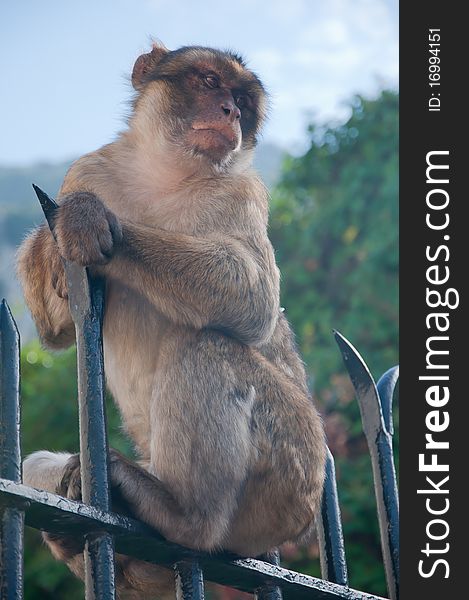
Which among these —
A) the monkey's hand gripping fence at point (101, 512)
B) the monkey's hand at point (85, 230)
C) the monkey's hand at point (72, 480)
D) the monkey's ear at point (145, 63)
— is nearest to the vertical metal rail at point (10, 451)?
the monkey's hand gripping fence at point (101, 512)

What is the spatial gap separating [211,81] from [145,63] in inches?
16.1

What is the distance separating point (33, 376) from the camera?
36.9 feet

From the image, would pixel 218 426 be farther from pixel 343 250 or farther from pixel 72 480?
pixel 343 250

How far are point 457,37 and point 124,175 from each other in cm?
117

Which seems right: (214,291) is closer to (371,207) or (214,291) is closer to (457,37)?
(457,37)

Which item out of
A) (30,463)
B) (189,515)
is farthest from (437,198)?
(30,463)

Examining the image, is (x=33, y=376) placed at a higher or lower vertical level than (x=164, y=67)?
higher

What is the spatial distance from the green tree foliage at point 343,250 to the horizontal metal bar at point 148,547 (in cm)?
648

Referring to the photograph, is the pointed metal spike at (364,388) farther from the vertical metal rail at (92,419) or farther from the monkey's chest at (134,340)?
the vertical metal rail at (92,419)

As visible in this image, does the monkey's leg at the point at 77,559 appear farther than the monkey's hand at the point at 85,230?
Yes

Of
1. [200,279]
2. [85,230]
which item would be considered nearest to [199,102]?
[200,279]

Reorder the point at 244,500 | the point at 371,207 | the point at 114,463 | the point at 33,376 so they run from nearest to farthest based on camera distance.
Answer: the point at 114,463
the point at 244,500
the point at 33,376
the point at 371,207

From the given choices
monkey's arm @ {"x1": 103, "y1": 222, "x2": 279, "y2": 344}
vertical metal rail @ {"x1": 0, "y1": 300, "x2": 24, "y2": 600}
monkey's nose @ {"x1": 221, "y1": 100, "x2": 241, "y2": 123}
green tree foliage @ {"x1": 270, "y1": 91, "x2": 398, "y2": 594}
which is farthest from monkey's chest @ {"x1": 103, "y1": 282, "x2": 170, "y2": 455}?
green tree foliage @ {"x1": 270, "y1": 91, "x2": 398, "y2": 594}

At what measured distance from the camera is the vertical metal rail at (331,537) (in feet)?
9.51
